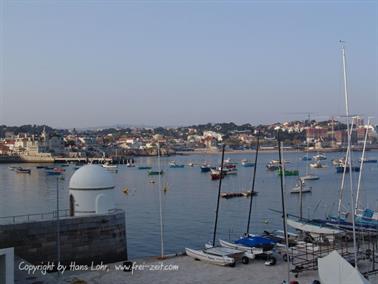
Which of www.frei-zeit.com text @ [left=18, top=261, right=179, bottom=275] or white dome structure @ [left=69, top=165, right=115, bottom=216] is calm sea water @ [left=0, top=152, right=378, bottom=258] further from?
www.frei-zeit.com text @ [left=18, top=261, right=179, bottom=275]

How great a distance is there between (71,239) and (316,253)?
8.25m

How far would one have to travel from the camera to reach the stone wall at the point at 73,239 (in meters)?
17.7

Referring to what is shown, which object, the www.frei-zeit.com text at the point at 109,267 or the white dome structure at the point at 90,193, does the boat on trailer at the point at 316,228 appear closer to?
the www.frei-zeit.com text at the point at 109,267

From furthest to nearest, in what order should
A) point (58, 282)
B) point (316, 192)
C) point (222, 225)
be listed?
1. point (316, 192)
2. point (222, 225)
3. point (58, 282)

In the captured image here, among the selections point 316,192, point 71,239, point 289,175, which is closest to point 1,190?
point 316,192

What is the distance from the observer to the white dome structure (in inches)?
792

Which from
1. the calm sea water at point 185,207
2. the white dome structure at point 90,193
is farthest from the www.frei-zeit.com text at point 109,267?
the calm sea water at point 185,207

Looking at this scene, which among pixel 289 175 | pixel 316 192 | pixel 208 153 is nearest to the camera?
pixel 316 192

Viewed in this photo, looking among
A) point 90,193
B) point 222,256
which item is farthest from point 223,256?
point 90,193

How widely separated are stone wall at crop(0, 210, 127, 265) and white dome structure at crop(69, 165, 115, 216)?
25.5 inches

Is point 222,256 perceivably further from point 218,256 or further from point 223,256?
point 218,256

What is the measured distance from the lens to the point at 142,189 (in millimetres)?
61719

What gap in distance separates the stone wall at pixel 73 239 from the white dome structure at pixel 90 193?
648 mm

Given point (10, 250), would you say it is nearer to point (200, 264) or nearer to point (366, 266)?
point (200, 264)
